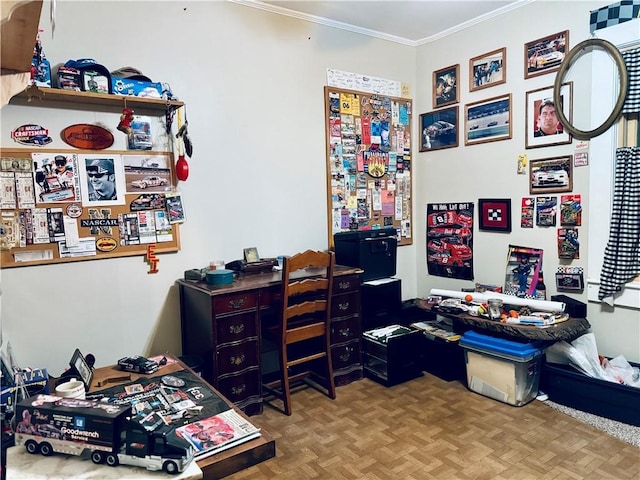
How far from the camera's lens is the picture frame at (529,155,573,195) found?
119 inches

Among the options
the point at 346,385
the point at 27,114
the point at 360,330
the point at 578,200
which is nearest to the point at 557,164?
the point at 578,200

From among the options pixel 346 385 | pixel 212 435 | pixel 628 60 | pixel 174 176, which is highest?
pixel 628 60

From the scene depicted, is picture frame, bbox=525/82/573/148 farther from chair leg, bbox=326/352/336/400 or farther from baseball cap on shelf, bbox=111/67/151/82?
baseball cap on shelf, bbox=111/67/151/82

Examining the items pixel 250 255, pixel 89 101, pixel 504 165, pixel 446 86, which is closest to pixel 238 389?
pixel 250 255

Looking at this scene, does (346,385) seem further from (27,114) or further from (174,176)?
(27,114)

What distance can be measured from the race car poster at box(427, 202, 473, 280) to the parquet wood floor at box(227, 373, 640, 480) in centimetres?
116

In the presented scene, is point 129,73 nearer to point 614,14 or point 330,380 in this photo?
point 330,380

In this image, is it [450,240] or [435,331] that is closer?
[435,331]

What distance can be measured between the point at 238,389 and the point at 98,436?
1626 mm

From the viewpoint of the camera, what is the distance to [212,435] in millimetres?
1257

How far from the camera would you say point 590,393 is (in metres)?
2.59

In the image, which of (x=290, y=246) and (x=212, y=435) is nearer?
(x=212, y=435)

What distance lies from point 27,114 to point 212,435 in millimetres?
2106

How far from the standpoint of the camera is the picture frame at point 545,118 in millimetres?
2989
